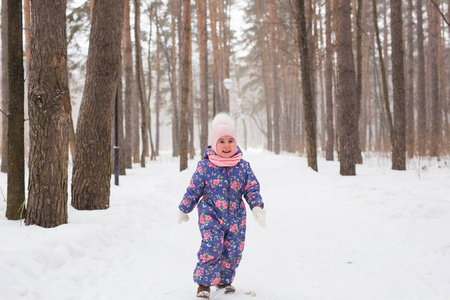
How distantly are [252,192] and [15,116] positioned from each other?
281 cm

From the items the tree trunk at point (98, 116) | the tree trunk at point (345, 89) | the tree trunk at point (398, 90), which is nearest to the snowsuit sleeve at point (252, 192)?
the tree trunk at point (98, 116)

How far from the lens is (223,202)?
2.94 meters

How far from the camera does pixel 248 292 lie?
294 centimetres

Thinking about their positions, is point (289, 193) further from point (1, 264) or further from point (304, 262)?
point (1, 264)

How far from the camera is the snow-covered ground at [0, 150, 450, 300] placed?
9.55 feet

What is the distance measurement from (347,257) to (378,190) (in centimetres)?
304

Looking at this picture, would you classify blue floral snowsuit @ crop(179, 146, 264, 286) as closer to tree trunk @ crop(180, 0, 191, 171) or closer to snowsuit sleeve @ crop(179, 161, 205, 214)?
snowsuit sleeve @ crop(179, 161, 205, 214)

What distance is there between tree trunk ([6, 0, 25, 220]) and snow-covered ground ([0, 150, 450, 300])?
0.88ft

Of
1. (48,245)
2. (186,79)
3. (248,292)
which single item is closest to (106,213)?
(48,245)

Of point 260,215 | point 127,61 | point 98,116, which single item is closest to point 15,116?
point 98,116

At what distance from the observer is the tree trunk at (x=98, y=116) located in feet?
16.8

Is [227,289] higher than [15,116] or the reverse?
the reverse

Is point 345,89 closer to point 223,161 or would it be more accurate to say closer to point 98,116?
point 98,116

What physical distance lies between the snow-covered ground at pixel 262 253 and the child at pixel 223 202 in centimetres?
32
